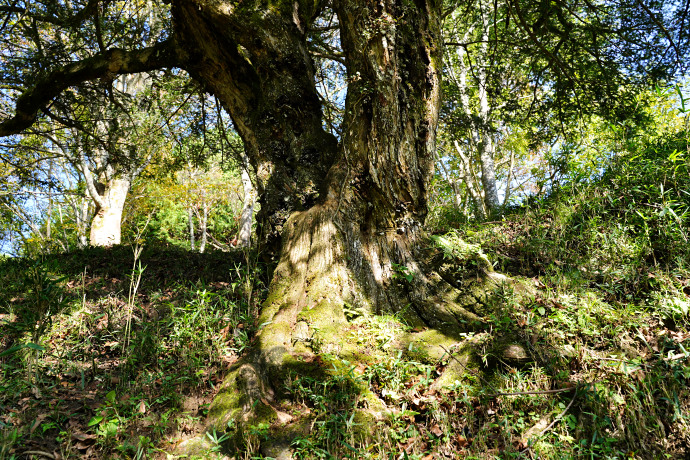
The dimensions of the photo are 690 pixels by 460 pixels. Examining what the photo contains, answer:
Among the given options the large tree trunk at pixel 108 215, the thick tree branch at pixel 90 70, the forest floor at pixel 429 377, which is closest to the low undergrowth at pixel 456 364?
the forest floor at pixel 429 377

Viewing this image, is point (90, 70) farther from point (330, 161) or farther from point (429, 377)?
point (429, 377)

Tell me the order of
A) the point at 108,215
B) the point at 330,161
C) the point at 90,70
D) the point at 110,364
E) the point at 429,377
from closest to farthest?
the point at 429,377 → the point at 110,364 → the point at 330,161 → the point at 90,70 → the point at 108,215

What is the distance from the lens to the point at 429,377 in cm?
270

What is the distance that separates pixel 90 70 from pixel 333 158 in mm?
3691

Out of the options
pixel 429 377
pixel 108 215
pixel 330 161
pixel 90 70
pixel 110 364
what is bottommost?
pixel 429 377

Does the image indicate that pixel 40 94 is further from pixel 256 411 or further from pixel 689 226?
pixel 689 226

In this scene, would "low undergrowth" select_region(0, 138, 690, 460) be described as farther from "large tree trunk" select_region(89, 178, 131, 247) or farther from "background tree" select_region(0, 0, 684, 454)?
"large tree trunk" select_region(89, 178, 131, 247)

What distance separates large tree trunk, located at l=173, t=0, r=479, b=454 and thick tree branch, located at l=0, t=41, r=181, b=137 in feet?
2.38

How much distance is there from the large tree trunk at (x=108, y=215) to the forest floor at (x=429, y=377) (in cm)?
762

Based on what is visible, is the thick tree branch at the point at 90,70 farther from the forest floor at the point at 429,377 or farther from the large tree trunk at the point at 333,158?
the forest floor at the point at 429,377

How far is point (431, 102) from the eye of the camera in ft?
13.1

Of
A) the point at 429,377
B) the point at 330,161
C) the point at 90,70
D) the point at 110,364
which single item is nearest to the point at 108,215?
the point at 90,70

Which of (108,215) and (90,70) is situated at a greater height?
(90,70)

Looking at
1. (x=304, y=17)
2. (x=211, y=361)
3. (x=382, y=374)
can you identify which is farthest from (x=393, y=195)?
(x=304, y=17)
